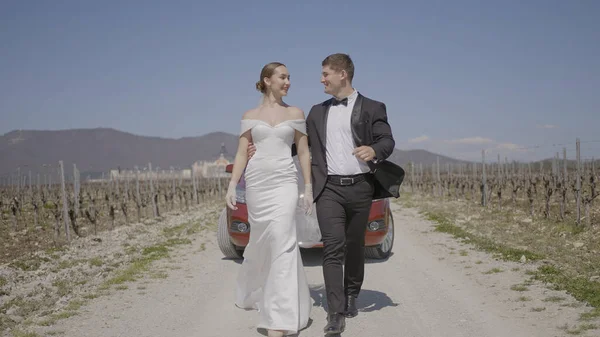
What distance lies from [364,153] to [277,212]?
2.41ft

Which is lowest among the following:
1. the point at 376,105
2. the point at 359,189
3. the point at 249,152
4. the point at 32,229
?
the point at 32,229

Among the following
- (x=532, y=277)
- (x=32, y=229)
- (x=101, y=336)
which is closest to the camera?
(x=101, y=336)

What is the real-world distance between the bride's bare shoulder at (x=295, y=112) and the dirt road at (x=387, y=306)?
4.90ft

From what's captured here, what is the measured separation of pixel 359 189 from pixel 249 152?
32.7 inches

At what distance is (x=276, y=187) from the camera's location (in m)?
3.91

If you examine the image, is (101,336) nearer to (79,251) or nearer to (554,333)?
(554,333)

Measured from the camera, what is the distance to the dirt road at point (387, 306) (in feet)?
12.7

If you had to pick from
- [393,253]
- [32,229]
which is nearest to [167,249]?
[393,253]

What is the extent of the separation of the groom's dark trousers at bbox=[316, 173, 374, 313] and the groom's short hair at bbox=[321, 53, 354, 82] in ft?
2.53

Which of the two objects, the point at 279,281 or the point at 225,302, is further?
the point at 225,302

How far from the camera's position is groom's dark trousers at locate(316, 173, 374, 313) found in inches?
150

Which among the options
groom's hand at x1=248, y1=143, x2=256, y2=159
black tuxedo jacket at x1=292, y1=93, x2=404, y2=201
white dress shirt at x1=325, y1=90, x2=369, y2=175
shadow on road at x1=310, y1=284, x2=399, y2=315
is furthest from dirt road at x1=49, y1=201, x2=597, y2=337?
groom's hand at x1=248, y1=143, x2=256, y2=159

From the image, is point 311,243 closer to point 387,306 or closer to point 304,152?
point 387,306

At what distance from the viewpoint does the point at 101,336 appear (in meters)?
3.85
